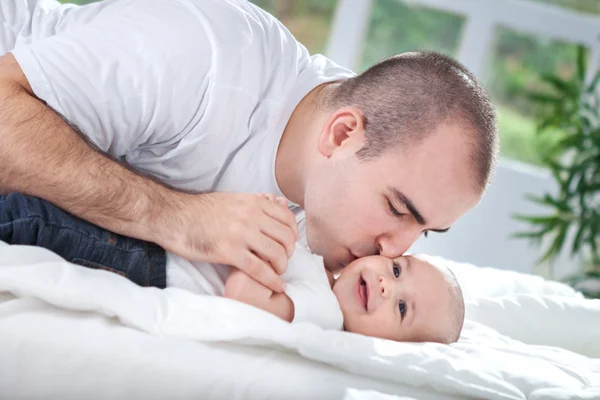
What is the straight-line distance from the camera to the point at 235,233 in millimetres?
1420

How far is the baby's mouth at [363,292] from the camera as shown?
1573 millimetres

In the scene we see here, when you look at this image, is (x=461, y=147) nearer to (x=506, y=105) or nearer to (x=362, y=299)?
(x=362, y=299)

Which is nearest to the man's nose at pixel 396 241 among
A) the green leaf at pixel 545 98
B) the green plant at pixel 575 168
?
the green plant at pixel 575 168

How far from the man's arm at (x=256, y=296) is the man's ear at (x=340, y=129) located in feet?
1.29

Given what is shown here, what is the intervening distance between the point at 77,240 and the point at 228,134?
43 cm

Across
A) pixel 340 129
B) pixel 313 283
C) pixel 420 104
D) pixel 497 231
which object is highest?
pixel 420 104

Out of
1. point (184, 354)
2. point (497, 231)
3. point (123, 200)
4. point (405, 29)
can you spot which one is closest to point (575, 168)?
point (497, 231)

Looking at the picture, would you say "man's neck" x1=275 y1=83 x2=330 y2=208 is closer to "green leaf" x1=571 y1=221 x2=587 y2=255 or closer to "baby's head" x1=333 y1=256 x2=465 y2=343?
"baby's head" x1=333 y1=256 x2=465 y2=343

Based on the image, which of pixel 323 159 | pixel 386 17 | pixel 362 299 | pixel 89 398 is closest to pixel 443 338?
pixel 362 299

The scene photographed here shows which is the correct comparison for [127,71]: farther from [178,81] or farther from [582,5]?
[582,5]

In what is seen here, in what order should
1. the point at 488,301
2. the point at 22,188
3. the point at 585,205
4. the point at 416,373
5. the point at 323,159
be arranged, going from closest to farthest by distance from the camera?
the point at 416,373 → the point at 22,188 → the point at 323,159 → the point at 488,301 → the point at 585,205

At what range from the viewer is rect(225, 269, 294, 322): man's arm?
1.39 m

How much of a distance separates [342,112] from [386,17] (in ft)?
9.85

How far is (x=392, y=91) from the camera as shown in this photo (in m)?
1.70
